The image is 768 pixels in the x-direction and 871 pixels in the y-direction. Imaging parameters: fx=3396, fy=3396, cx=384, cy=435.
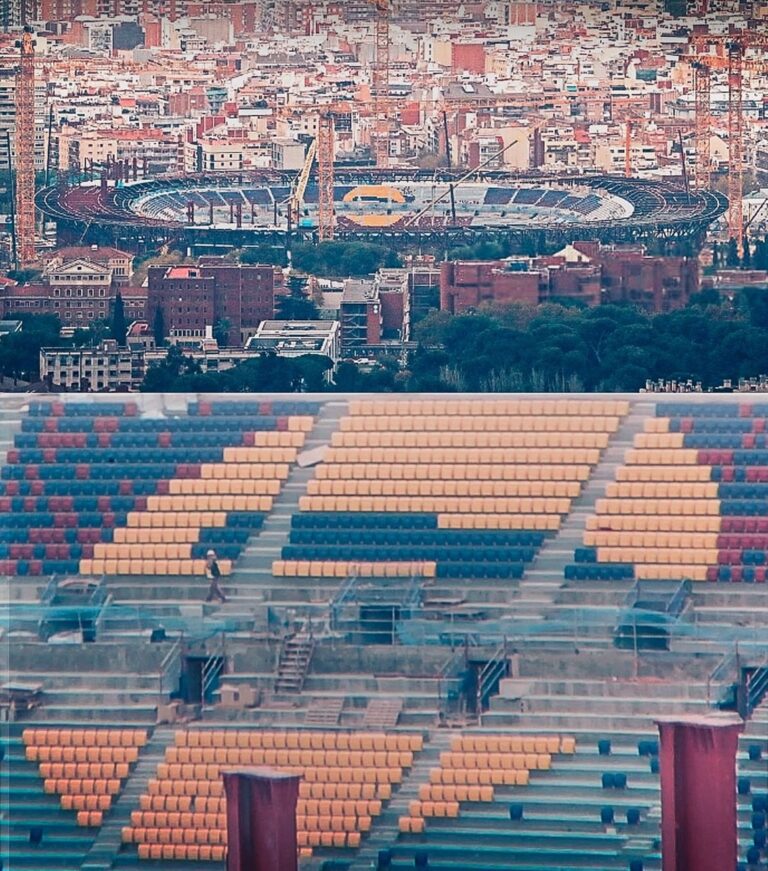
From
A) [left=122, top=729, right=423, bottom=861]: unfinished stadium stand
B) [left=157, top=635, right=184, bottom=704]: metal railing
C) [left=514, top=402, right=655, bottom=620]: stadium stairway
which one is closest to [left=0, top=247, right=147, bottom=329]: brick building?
[left=514, top=402, right=655, bottom=620]: stadium stairway

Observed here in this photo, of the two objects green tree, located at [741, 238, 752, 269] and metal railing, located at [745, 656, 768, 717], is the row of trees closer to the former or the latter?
green tree, located at [741, 238, 752, 269]

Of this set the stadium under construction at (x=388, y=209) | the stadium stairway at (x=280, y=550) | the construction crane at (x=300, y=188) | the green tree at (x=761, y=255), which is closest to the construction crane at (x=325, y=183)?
the stadium under construction at (x=388, y=209)

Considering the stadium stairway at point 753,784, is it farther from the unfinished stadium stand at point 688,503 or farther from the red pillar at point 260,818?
the red pillar at point 260,818

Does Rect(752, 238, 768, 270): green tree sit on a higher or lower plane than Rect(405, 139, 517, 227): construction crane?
higher

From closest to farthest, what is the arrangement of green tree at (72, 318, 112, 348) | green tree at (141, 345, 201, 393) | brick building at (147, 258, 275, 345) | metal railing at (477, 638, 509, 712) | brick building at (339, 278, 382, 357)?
metal railing at (477, 638, 509, 712) < green tree at (141, 345, 201, 393) < green tree at (72, 318, 112, 348) < brick building at (339, 278, 382, 357) < brick building at (147, 258, 275, 345)

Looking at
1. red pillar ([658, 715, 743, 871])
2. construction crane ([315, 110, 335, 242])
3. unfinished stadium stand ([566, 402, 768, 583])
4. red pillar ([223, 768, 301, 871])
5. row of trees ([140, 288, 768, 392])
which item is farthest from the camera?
construction crane ([315, 110, 335, 242])

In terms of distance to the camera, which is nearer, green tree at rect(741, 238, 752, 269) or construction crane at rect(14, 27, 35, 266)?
green tree at rect(741, 238, 752, 269)

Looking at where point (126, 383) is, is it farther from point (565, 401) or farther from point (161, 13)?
point (161, 13)
